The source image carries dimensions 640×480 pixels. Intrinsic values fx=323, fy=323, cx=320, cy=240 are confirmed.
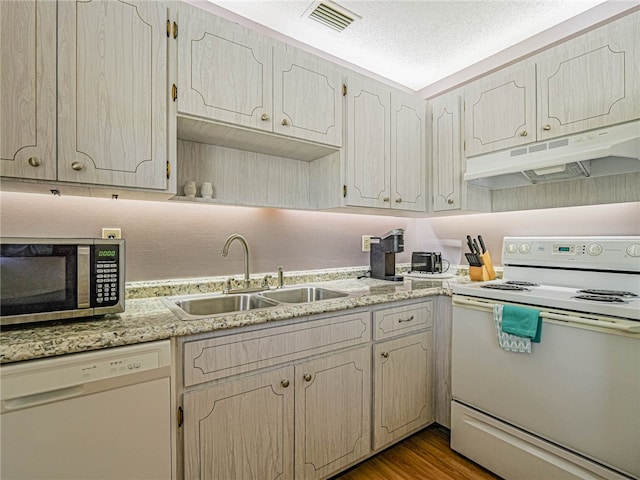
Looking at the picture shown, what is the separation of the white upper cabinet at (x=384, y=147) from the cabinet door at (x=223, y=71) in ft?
1.92

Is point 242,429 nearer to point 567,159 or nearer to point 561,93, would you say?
point 567,159

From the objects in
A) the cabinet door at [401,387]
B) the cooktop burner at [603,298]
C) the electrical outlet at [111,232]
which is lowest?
the cabinet door at [401,387]

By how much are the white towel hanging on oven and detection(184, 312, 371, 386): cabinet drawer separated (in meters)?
0.63

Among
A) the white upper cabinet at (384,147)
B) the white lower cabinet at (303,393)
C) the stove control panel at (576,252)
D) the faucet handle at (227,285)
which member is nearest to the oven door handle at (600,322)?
the stove control panel at (576,252)

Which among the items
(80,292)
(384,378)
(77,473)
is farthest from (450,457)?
(80,292)

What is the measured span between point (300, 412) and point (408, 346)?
2.48ft

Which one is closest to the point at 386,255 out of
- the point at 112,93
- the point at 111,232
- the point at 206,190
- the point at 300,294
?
the point at 300,294

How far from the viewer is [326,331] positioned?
1.51 meters

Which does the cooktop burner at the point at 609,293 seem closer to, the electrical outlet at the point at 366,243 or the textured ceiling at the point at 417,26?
the electrical outlet at the point at 366,243

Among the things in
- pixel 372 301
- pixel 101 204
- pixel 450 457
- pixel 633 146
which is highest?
pixel 633 146

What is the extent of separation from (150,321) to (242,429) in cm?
56

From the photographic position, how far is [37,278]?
1.06m

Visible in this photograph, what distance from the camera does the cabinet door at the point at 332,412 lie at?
145 cm

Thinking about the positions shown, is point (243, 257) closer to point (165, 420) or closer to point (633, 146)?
point (165, 420)
